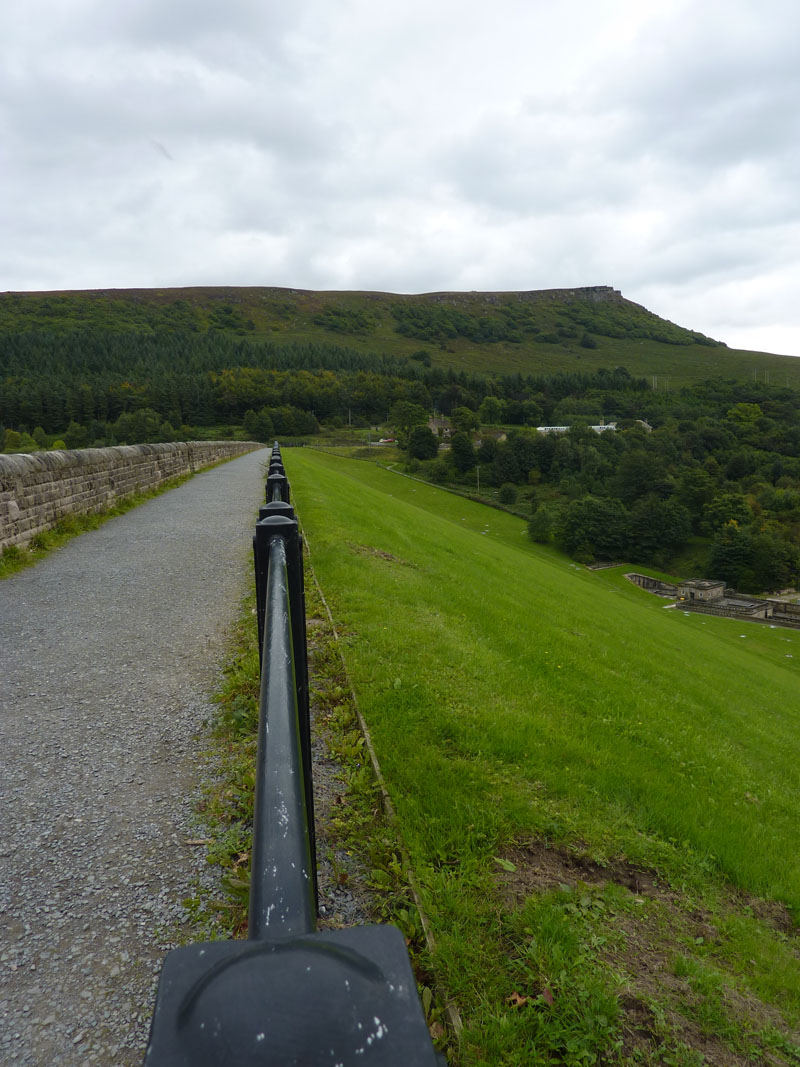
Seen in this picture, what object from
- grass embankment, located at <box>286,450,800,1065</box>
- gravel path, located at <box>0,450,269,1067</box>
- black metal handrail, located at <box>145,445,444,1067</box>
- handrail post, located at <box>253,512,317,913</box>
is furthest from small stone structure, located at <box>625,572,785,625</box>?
black metal handrail, located at <box>145,445,444,1067</box>

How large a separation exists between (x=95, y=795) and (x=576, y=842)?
2706 mm

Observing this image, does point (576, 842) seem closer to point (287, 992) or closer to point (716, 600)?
point (287, 992)

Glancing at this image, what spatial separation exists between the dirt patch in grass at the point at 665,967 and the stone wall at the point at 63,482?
26.9 ft

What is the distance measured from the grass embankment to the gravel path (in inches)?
46.9

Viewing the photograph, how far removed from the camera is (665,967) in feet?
8.79

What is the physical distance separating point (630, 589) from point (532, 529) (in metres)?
13.3

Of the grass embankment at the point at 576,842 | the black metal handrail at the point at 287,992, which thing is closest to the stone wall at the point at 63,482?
the grass embankment at the point at 576,842

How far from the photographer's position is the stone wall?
8.60 m

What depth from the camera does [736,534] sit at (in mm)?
65375

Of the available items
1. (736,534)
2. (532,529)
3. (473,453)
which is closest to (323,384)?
(473,453)

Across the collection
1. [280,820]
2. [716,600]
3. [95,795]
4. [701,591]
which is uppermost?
[280,820]

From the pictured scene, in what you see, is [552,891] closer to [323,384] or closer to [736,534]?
[736,534]

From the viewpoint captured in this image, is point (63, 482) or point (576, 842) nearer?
point (576, 842)

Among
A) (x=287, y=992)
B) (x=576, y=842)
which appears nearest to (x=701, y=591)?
(x=576, y=842)
